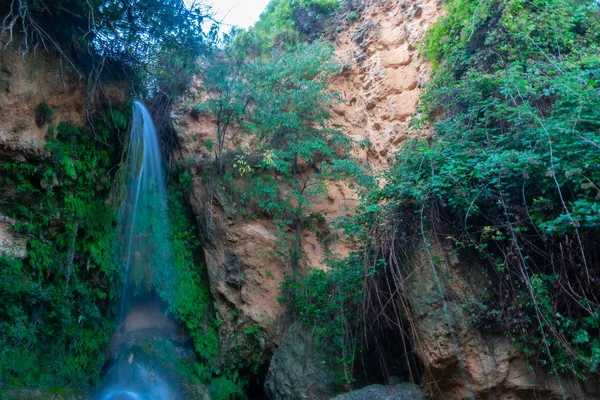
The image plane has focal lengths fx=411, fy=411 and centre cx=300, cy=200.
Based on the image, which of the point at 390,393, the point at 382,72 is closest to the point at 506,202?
the point at 390,393

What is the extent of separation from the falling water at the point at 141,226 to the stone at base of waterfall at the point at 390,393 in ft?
11.3

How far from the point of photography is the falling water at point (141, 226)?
6.90 metres

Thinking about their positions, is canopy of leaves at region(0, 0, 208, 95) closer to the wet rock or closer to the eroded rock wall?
the eroded rock wall

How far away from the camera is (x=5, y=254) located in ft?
18.8

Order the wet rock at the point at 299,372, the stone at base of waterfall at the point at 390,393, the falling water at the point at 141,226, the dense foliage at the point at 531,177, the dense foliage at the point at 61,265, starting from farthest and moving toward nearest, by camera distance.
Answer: the falling water at the point at 141,226 < the wet rock at the point at 299,372 < the dense foliage at the point at 61,265 < the stone at base of waterfall at the point at 390,393 < the dense foliage at the point at 531,177

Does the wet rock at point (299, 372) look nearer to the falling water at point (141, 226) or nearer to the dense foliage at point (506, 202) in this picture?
the dense foliage at point (506, 202)

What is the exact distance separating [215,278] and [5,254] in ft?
10.6

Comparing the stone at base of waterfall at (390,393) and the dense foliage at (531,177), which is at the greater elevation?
the dense foliage at (531,177)

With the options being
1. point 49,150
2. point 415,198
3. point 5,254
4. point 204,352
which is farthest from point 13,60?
point 415,198

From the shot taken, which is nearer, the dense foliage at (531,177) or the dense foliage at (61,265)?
the dense foliage at (531,177)

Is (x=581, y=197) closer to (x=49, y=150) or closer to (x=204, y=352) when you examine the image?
(x=204, y=352)

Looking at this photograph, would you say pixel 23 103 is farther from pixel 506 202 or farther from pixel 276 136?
pixel 506 202

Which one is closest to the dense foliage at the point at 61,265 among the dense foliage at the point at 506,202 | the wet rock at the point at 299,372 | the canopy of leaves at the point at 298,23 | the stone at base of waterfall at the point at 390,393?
the wet rock at the point at 299,372

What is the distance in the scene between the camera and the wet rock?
5.93 metres
